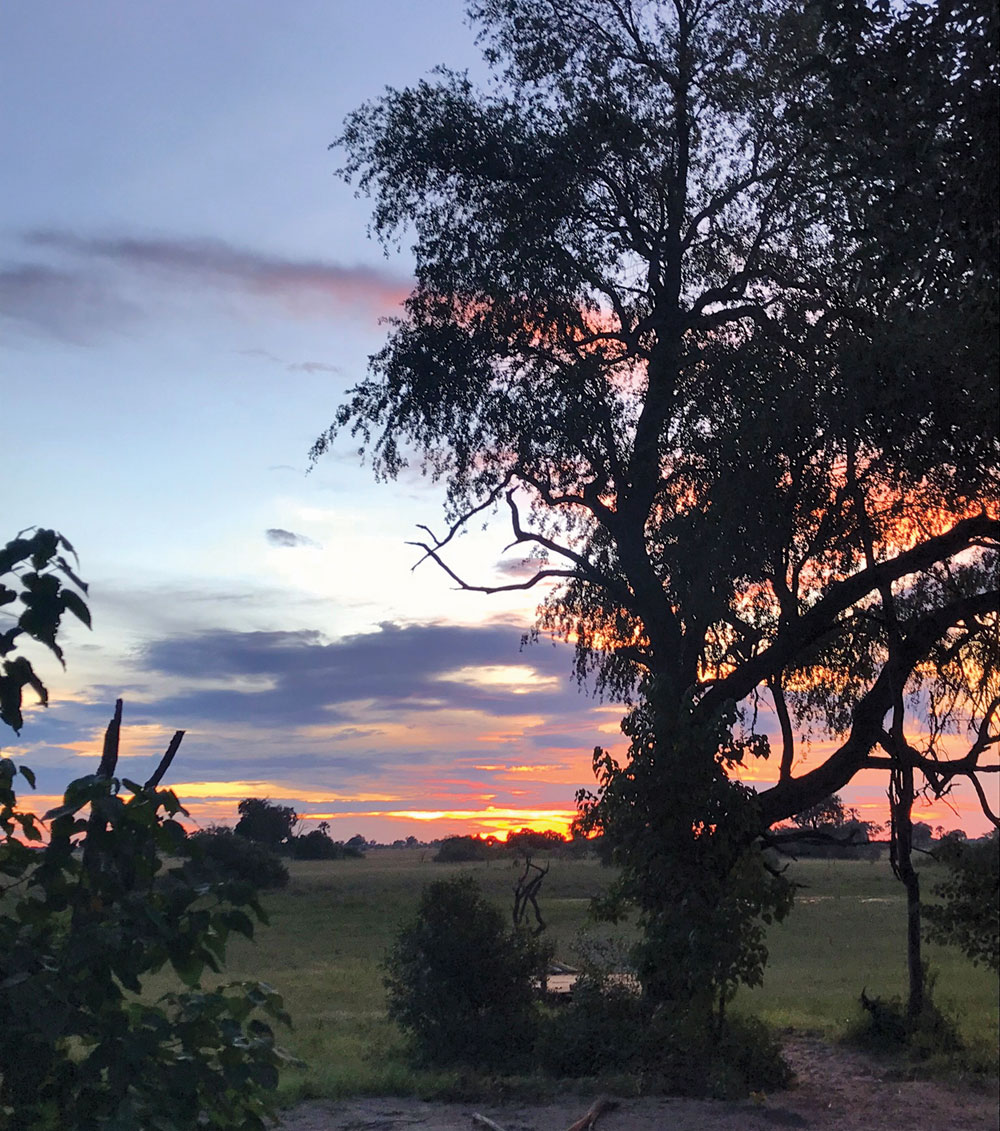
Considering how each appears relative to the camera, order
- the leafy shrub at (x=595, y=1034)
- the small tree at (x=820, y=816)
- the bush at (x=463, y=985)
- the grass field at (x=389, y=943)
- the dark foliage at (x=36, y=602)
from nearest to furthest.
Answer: the dark foliage at (x=36, y=602) < the leafy shrub at (x=595, y=1034) < the bush at (x=463, y=985) < the grass field at (x=389, y=943) < the small tree at (x=820, y=816)

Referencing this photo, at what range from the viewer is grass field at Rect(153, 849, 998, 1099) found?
15.0m

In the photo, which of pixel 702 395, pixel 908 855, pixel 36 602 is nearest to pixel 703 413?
pixel 702 395

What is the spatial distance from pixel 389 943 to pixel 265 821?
4463 centimetres

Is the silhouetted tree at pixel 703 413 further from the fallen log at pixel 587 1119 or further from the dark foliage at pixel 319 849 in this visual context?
the dark foliage at pixel 319 849

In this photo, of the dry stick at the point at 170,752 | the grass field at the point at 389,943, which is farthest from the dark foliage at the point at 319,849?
the dry stick at the point at 170,752

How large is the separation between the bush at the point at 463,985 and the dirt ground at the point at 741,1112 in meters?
1.95

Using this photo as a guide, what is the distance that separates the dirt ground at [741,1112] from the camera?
11172 mm

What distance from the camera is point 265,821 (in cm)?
7712

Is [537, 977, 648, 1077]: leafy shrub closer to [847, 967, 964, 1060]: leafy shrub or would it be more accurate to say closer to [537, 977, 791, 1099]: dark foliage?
[537, 977, 791, 1099]: dark foliage

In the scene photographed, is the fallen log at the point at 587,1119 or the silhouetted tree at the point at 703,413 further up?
the silhouetted tree at the point at 703,413

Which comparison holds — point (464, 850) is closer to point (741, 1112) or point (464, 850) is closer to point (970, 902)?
point (741, 1112)

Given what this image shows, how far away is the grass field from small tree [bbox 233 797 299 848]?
15643mm

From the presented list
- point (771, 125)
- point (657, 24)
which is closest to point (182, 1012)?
point (771, 125)

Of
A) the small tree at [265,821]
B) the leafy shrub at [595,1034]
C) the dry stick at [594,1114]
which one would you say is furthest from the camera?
the small tree at [265,821]
